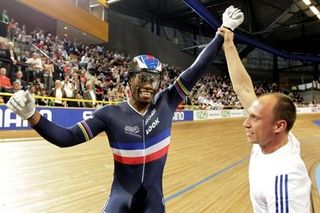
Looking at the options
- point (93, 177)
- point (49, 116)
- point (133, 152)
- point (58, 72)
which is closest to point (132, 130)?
point (133, 152)

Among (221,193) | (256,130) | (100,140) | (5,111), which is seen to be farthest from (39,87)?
(256,130)

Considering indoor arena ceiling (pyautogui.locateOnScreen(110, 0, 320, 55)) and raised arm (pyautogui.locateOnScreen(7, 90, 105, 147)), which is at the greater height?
indoor arena ceiling (pyautogui.locateOnScreen(110, 0, 320, 55))

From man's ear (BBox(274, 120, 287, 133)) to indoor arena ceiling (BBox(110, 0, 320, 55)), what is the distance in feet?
68.3

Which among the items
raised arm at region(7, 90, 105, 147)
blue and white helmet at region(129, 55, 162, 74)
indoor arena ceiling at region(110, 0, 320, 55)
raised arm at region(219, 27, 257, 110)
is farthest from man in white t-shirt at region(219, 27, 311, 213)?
indoor arena ceiling at region(110, 0, 320, 55)

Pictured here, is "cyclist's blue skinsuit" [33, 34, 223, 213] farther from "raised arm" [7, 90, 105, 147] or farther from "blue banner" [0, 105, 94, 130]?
"blue banner" [0, 105, 94, 130]

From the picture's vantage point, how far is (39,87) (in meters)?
9.35

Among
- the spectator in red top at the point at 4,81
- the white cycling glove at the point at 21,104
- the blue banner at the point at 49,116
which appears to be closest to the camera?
the white cycling glove at the point at 21,104

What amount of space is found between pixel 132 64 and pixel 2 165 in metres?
4.08

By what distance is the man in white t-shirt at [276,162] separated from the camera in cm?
123

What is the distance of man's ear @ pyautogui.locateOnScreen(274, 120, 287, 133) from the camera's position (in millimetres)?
1466

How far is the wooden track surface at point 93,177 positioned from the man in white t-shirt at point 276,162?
2.96m

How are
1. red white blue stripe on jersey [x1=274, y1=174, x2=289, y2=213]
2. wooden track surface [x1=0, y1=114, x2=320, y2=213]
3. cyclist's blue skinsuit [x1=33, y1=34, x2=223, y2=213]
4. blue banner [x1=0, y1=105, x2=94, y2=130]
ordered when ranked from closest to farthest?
1. red white blue stripe on jersey [x1=274, y1=174, x2=289, y2=213]
2. cyclist's blue skinsuit [x1=33, y1=34, x2=223, y2=213]
3. wooden track surface [x1=0, y1=114, x2=320, y2=213]
4. blue banner [x1=0, y1=105, x2=94, y2=130]

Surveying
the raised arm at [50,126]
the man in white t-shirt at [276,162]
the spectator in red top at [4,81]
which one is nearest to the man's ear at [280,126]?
the man in white t-shirt at [276,162]

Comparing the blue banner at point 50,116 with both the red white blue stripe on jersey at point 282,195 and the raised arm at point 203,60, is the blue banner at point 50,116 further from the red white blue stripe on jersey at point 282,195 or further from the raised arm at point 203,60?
the red white blue stripe on jersey at point 282,195
